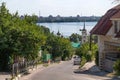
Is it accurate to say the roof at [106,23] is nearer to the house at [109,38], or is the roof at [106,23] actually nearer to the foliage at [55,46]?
the house at [109,38]

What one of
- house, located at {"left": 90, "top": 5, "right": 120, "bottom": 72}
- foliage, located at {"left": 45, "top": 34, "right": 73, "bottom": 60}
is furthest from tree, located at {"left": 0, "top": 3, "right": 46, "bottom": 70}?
foliage, located at {"left": 45, "top": 34, "right": 73, "bottom": 60}

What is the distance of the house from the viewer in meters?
45.8

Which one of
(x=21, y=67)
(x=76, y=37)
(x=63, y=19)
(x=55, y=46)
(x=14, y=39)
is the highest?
(x=63, y=19)

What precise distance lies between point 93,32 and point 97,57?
356 cm

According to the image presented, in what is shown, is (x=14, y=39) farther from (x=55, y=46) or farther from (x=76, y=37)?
(x=76, y=37)

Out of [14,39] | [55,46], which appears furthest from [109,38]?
[55,46]

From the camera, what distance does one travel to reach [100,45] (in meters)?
52.1

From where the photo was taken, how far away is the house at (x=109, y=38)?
150 ft

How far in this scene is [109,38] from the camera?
48812 millimetres

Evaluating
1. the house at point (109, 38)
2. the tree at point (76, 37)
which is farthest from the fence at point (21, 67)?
the tree at point (76, 37)

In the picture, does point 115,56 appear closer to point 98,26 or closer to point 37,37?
point 98,26

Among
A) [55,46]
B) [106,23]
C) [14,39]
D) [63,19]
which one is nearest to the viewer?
[14,39]

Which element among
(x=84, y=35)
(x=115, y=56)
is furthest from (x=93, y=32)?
(x=84, y=35)

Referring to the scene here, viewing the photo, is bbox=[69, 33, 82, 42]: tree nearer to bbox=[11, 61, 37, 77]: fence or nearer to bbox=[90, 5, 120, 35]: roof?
bbox=[11, 61, 37, 77]: fence
